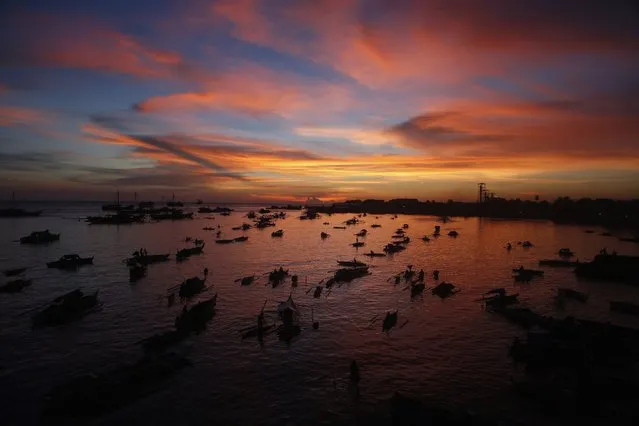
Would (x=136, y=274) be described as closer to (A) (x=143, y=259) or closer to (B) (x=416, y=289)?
(A) (x=143, y=259)

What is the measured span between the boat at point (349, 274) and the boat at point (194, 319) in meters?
15.7

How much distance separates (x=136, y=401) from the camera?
16.3 metres

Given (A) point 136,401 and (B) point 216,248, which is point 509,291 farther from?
(B) point 216,248

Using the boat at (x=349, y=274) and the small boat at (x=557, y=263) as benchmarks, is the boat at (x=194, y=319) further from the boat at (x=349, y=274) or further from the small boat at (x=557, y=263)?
the small boat at (x=557, y=263)

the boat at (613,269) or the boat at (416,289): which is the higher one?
the boat at (613,269)

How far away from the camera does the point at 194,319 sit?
82.7 feet

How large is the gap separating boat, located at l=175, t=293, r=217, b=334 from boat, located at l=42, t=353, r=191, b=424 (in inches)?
205

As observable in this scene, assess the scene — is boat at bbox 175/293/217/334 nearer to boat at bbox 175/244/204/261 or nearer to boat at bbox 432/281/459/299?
boat at bbox 432/281/459/299

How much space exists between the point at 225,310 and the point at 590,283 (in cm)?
3582

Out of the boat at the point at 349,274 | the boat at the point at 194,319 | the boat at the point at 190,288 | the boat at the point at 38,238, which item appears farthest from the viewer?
the boat at the point at 38,238

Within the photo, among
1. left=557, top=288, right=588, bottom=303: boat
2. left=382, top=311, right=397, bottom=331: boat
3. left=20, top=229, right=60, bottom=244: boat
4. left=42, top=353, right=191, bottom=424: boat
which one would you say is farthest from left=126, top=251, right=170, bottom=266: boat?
left=557, top=288, right=588, bottom=303: boat

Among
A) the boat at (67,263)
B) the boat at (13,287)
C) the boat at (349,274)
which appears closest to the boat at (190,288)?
the boat at (349,274)

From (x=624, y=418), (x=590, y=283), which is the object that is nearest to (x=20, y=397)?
(x=624, y=418)

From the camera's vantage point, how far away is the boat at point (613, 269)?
126 ft
